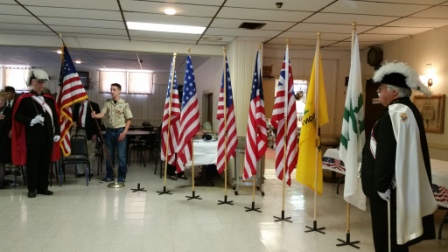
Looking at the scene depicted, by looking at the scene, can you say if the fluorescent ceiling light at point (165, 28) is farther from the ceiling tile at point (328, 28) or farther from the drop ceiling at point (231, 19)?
the ceiling tile at point (328, 28)

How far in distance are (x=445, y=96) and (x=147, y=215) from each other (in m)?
4.46

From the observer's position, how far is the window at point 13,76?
11.9 meters

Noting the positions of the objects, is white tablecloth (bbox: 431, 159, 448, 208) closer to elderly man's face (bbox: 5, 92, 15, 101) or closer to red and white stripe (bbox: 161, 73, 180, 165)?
red and white stripe (bbox: 161, 73, 180, 165)

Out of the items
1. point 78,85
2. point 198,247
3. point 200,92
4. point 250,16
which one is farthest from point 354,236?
point 200,92

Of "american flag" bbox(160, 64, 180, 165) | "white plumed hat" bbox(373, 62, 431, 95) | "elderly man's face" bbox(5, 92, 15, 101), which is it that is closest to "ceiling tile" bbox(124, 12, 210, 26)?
"american flag" bbox(160, 64, 180, 165)

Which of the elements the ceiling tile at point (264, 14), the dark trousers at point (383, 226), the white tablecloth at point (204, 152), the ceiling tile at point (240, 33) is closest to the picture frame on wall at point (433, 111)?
the ceiling tile at point (264, 14)

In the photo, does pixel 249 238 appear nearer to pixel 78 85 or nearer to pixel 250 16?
pixel 250 16

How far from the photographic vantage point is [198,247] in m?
3.34

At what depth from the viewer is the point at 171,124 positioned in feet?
18.0

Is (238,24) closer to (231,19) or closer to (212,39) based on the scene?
(231,19)


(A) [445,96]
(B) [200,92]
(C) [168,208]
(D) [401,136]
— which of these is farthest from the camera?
(B) [200,92]

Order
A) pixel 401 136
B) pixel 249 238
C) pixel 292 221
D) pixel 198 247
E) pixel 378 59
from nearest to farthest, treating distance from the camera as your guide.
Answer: pixel 401 136, pixel 198 247, pixel 249 238, pixel 292 221, pixel 378 59

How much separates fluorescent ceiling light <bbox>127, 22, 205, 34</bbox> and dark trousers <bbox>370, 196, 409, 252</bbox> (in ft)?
12.7

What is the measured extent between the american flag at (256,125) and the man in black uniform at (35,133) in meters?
2.95
